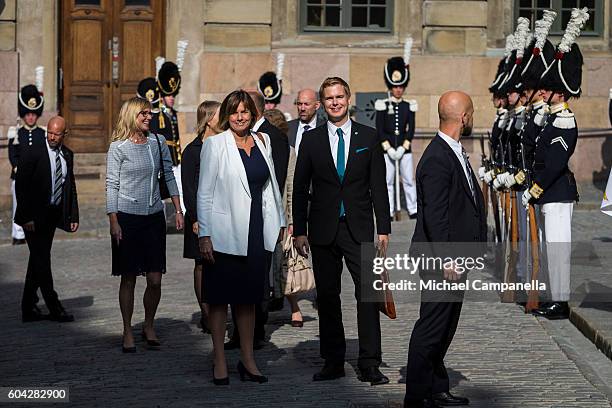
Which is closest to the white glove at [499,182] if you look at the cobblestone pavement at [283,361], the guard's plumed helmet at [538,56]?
the guard's plumed helmet at [538,56]

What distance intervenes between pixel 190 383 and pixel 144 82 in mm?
10244

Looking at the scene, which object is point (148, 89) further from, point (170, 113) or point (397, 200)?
point (397, 200)

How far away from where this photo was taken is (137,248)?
33.6ft

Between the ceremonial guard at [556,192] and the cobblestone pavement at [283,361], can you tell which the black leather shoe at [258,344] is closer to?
the cobblestone pavement at [283,361]

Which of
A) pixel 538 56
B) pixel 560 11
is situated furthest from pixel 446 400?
pixel 560 11

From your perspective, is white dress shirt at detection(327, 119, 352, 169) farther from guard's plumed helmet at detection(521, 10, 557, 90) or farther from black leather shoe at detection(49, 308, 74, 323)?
guard's plumed helmet at detection(521, 10, 557, 90)

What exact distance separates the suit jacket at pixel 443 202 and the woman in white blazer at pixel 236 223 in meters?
1.37

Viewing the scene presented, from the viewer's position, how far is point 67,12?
21.8 m

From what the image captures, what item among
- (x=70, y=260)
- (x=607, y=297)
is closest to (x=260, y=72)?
(x=70, y=260)

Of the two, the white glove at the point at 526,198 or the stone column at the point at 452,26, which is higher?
the stone column at the point at 452,26

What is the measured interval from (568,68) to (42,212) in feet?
14.7

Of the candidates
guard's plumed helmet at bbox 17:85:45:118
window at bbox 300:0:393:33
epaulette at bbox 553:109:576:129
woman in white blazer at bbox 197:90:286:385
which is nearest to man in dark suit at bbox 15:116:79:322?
woman in white blazer at bbox 197:90:286:385

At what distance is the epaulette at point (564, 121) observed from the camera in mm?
11258

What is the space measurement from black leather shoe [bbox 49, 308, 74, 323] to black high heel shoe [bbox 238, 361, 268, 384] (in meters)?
2.75
